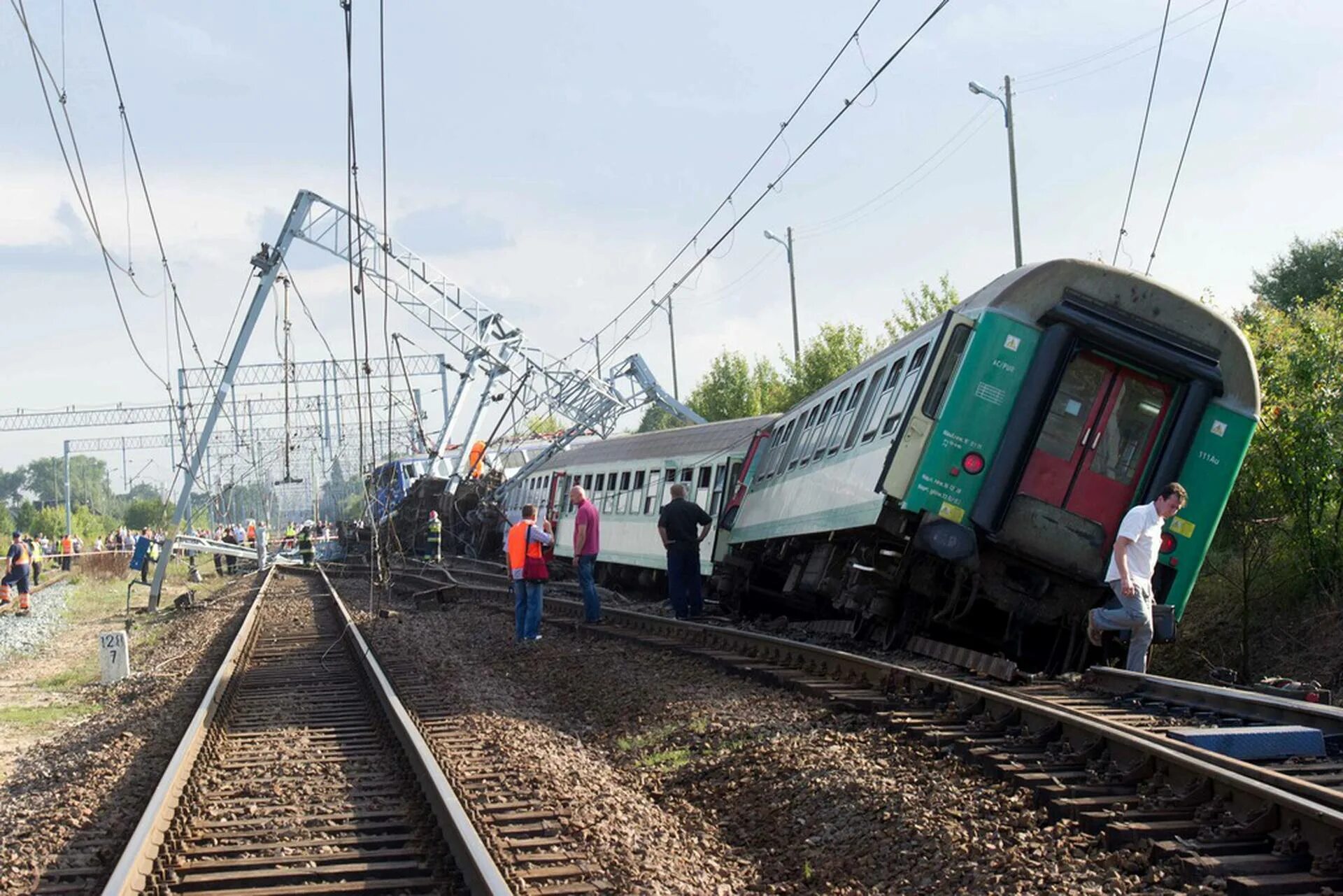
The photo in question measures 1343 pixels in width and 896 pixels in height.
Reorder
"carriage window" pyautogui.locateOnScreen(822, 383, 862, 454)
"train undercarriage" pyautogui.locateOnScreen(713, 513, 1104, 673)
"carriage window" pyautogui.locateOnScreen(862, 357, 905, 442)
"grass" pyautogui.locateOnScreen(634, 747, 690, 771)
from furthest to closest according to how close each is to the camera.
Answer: "carriage window" pyautogui.locateOnScreen(822, 383, 862, 454), "carriage window" pyautogui.locateOnScreen(862, 357, 905, 442), "train undercarriage" pyautogui.locateOnScreen(713, 513, 1104, 673), "grass" pyautogui.locateOnScreen(634, 747, 690, 771)

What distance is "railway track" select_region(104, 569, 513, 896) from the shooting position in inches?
251

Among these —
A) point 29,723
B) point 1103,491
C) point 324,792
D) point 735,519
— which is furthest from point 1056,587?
point 29,723

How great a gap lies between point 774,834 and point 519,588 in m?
9.76

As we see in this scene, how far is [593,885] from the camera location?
611cm

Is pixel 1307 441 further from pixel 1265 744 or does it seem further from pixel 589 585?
pixel 589 585

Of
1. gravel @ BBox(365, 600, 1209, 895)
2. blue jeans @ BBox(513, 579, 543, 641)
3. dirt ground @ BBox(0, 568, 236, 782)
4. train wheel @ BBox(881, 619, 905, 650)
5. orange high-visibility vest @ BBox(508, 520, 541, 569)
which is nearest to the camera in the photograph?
gravel @ BBox(365, 600, 1209, 895)

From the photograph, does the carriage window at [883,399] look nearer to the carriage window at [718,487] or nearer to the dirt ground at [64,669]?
the dirt ground at [64,669]

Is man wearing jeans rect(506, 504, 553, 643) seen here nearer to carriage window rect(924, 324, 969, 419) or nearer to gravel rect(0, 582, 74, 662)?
carriage window rect(924, 324, 969, 419)

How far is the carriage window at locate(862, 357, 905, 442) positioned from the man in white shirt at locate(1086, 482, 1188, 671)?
2995 millimetres

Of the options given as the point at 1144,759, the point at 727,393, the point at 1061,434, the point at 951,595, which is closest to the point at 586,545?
the point at 951,595

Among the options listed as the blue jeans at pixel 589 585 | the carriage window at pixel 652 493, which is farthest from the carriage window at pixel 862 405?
the carriage window at pixel 652 493

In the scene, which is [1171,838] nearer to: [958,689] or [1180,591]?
[958,689]

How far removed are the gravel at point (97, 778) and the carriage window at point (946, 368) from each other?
251 inches

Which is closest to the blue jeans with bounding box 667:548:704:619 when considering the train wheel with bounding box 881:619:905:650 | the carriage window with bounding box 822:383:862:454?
the carriage window with bounding box 822:383:862:454
